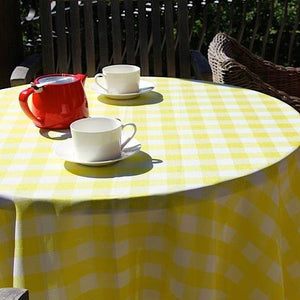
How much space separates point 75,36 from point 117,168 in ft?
5.94

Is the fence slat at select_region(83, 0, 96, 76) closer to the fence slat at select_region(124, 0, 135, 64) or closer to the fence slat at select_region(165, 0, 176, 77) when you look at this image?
the fence slat at select_region(124, 0, 135, 64)

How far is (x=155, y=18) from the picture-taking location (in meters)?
3.28

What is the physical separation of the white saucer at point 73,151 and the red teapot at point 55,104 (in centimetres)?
14

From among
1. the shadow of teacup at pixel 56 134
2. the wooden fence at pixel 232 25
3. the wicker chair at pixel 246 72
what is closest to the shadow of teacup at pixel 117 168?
the shadow of teacup at pixel 56 134

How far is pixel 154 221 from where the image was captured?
1.47 meters

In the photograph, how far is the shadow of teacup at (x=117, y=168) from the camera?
155cm

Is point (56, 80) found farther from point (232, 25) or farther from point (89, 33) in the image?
point (232, 25)

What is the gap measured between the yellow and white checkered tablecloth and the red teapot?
0.12 m

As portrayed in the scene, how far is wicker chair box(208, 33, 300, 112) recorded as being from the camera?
2.65 metres

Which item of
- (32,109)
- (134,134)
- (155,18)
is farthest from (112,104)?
(155,18)

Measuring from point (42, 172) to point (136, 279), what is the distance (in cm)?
32

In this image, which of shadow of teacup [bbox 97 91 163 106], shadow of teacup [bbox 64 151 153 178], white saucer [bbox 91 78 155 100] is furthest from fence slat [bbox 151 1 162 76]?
shadow of teacup [bbox 64 151 153 178]

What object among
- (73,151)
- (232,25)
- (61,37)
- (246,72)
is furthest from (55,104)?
(232,25)

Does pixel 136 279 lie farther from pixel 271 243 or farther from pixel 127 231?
pixel 271 243
